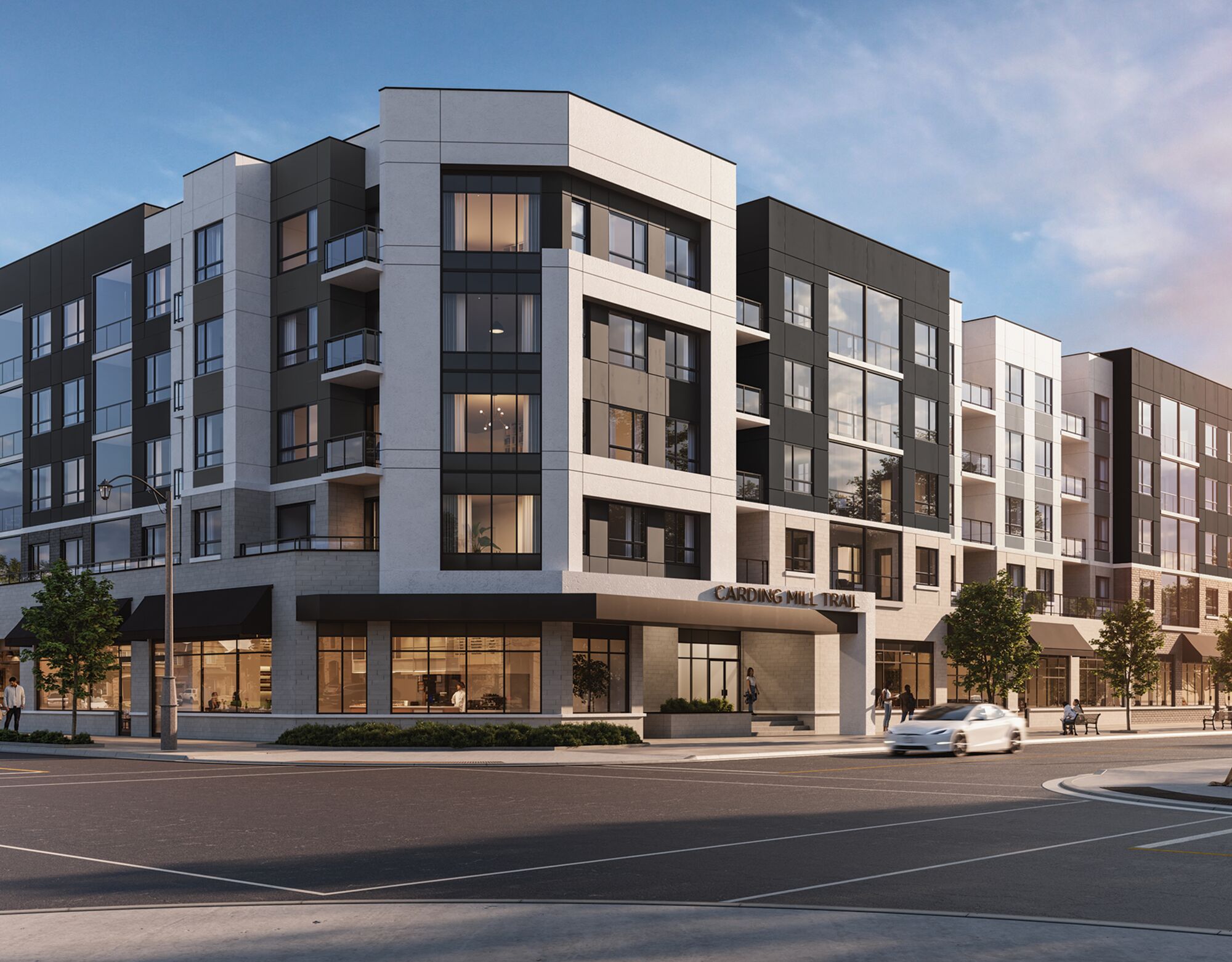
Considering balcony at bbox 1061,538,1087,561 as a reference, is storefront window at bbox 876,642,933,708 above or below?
below

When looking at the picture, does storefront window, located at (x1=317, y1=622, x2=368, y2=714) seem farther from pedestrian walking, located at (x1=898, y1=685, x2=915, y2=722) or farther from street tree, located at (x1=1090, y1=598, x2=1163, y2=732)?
street tree, located at (x1=1090, y1=598, x2=1163, y2=732)

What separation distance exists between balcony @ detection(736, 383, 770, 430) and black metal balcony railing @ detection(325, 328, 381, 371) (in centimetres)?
1410

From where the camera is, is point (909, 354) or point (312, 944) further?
point (909, 354)

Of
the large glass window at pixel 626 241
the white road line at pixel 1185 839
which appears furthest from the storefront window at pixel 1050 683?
the white road line at pixel 1185 839

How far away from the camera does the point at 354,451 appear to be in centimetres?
4159

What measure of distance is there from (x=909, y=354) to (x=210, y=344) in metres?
29.7

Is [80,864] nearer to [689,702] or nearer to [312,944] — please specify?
[312,944]

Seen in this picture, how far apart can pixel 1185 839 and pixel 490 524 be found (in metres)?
28.1

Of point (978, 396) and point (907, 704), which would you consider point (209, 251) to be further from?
point (978, 396)

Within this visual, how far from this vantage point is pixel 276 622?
41.0 metres

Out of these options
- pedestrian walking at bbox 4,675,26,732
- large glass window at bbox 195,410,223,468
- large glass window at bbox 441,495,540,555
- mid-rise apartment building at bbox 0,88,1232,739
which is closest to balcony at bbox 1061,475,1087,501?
mid-rise apartment building at bbox 0,88,1232,739

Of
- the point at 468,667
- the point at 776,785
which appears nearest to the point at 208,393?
the point at 468,667

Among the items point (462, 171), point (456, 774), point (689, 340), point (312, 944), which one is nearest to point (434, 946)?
point (312, 944)

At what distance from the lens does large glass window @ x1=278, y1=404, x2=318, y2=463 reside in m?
44.1
